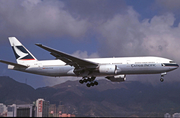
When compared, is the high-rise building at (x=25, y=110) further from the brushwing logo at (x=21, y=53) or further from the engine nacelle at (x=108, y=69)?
the engine nacelle at (x=108, y=69)

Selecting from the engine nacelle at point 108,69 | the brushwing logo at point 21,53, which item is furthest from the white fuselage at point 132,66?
the brushwing logo at point 21,53

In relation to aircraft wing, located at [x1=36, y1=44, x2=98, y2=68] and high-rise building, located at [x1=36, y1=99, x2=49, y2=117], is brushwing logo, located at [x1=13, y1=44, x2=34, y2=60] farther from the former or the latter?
high-rise building, located at [x1=36, y1=99, x2=49, y2=117]

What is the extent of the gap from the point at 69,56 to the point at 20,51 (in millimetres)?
14954

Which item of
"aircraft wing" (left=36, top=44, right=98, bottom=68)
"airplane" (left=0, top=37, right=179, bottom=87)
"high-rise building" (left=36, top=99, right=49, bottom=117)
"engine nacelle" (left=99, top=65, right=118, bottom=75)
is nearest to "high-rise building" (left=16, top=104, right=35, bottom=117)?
"high-rise building" (left=36, top=99, right=49, bottom=117)

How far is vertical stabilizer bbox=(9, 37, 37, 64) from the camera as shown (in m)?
52.3

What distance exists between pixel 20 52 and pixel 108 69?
62.6ft

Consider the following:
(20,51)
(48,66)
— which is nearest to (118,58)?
(48,66)

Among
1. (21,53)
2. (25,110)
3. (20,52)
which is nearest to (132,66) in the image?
(21,53)

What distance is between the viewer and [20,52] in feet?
176

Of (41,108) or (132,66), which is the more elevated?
(132,66)

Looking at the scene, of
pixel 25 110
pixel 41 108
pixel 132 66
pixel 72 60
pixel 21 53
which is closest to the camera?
pixel 132 66

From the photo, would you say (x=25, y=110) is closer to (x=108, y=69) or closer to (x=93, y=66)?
(x=93, y=66)

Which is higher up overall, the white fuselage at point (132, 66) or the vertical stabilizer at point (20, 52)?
the vertical stabilizer at point (20, 52)

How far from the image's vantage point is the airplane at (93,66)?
44.6 metres
